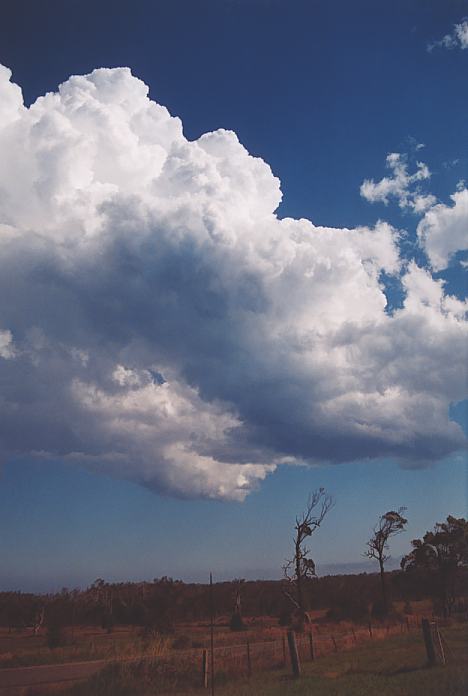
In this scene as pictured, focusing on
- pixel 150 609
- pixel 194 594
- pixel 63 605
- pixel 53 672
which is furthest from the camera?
pixel 194 594

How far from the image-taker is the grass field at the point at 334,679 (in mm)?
16219

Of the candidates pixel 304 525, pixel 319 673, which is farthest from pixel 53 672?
pixel 304 525

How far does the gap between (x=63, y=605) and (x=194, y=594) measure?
91.4 feet

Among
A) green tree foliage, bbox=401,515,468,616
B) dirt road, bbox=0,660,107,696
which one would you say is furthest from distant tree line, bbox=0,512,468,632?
dirt road, bbox=0,660,107,696

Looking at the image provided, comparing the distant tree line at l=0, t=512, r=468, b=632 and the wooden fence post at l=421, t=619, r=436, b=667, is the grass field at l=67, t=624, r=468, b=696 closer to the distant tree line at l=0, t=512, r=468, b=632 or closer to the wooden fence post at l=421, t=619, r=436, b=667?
the wooden fence post at l=421, t=619, r=436, b=667

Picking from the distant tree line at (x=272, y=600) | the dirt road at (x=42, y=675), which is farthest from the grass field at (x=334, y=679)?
the distant tree line at (x=272, y=600)

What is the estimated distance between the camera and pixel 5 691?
68.6 ft

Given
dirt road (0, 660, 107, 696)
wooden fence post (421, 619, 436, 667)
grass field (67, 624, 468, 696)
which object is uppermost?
wooden fence post (421, 619, 436, 667)

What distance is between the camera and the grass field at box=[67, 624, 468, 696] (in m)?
16.2

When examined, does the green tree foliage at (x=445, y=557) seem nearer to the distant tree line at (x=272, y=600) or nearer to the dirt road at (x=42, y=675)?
the distant tree line at (x=272, y=600)

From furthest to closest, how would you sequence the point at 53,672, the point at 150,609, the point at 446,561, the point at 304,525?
1. the point at 150,609
2. the point at 446,561
3. the point at 304,525
4. the point at 53,672

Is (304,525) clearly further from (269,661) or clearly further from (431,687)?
(431,687)

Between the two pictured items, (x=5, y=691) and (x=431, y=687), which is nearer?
(x=431, y=687)

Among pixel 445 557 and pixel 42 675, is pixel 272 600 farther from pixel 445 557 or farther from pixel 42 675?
pixel 42 675
